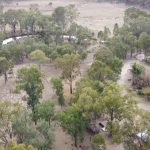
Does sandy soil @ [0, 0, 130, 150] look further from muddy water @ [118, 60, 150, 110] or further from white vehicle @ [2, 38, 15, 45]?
white vehicle @ [2, 38, 15, 45]

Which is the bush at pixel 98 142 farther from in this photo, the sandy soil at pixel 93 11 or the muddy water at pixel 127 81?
Result: the sandy soil at pixel 93 11

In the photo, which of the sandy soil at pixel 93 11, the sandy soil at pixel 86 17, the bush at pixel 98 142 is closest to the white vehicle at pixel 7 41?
the sandy soil at pixel 86 17

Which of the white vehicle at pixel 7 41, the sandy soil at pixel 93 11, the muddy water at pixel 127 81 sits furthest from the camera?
the sandy soil at pixel 93 11

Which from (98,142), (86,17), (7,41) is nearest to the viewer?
(98,142)

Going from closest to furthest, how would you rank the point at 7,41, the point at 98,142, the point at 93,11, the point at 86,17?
the point at 98,142 < the point at 7,41 < the point at 86,17 < the point at 93,11

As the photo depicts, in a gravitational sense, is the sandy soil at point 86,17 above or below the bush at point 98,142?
above

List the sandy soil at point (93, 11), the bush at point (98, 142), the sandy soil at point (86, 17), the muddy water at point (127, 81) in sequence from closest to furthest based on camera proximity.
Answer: the bush at point (98, 142) → the muddy water at point (127, 81) → the sandy soil at point (86, 17) → the sandy soil at point (93, 11)

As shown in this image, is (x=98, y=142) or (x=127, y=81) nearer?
(x=98, y=142)

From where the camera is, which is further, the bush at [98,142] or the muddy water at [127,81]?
the muddy water at [127,81]

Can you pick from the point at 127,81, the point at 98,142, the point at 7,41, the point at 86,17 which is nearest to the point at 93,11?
the point at 86,17

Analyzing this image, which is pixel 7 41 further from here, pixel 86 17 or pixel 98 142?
pixel 98 142

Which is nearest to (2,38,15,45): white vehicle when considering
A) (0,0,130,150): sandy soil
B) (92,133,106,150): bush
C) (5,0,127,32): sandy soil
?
(0,0,130,150): sandy soil

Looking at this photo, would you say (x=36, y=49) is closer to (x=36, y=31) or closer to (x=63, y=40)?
(x=63, y=40)
